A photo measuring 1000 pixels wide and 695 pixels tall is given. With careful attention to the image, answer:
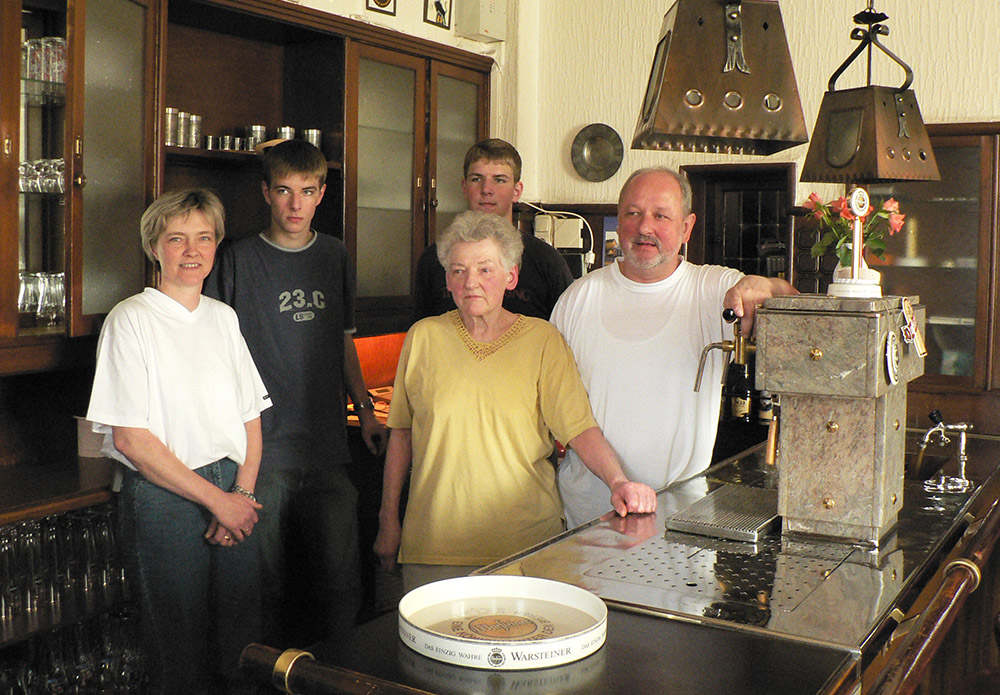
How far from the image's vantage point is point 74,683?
3035 millimetres

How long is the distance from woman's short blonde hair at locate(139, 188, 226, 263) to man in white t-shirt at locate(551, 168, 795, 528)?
3.65 feet

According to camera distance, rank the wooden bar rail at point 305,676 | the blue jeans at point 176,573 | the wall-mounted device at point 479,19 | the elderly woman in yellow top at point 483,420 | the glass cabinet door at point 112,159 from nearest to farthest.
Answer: the wooden bar rail at point 305,676
the elderly woman in yellow top at point 483,420
the blue jeans at point 176,573
the glass cabinet door at point 112,159
the wall-mounted device at point 479,19

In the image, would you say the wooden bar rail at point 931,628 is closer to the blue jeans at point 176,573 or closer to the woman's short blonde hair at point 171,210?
the blue jeans at point 176,573

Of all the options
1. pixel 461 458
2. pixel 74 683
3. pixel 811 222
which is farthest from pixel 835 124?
pixel 74 683

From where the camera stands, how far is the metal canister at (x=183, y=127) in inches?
142

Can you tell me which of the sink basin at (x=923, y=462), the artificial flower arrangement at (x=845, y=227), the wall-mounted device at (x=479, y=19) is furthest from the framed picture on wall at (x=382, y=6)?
the sink basin at (x=923, y=462)

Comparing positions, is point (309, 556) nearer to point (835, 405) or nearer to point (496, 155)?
point (496, 155)

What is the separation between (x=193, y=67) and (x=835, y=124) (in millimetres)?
2565

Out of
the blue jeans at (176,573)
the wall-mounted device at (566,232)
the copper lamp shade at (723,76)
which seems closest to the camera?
the copper lamp shade at (723,76)

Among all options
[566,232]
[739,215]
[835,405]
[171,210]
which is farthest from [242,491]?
[739,215]

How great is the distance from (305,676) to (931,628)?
0.90 meters

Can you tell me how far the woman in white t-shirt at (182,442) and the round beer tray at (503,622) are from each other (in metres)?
1.38

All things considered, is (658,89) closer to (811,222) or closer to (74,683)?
(74,683)

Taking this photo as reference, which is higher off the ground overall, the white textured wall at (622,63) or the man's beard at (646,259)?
the white textured wall at (622,63)
